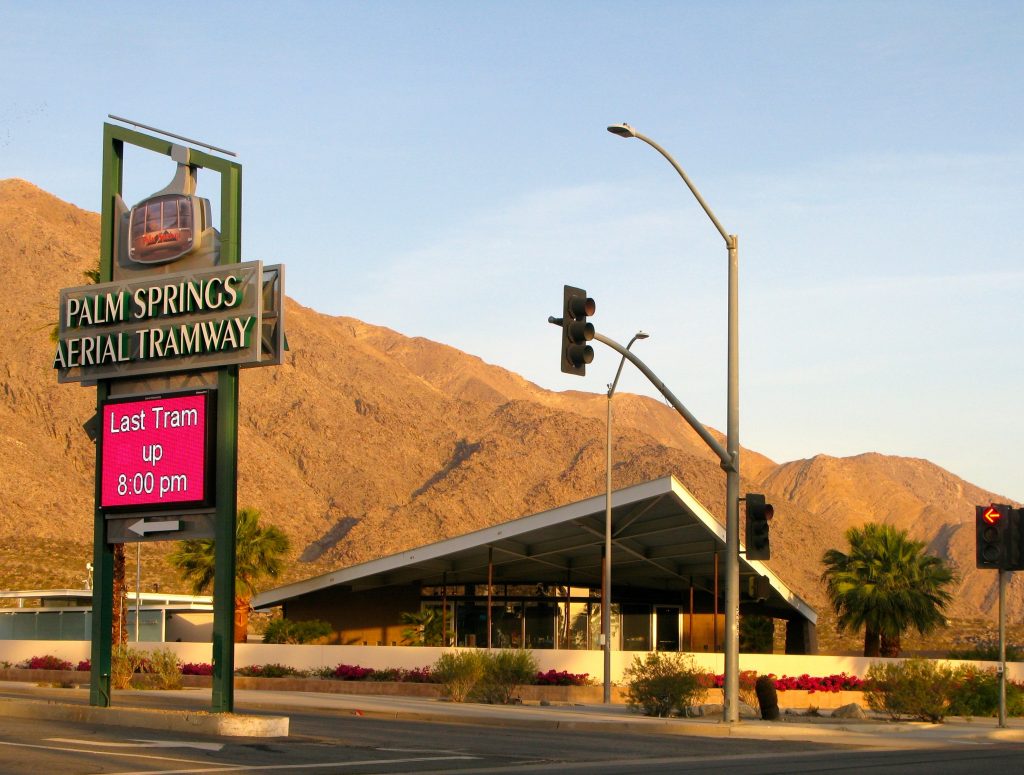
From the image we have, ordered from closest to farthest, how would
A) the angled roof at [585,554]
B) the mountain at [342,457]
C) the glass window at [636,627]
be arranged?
the angled roof at [585,554] < the glass window at [636,627] < the mountain at [342,457]

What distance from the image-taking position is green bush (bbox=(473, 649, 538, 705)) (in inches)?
1443

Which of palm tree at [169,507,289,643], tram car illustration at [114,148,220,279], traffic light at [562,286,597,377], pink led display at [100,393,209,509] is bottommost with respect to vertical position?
palm tree at [169,507,289,643]

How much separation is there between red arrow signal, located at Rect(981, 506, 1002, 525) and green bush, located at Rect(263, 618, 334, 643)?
2965 centimetres

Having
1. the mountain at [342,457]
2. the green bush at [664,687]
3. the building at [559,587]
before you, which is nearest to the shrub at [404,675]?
the building at [559,587]

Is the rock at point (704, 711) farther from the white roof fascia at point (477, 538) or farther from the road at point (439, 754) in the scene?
the white roof fascia at point (477, 538)

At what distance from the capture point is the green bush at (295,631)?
168ft

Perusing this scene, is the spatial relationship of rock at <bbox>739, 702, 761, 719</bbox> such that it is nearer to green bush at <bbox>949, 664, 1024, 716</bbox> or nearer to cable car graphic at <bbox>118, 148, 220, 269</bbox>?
green bush at <bbox>949, 664, 1024, 716</bbox>

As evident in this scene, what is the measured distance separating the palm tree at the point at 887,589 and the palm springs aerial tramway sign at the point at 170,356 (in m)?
35.3

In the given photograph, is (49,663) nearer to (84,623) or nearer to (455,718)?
(84,623)

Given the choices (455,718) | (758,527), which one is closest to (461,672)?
(455,718)

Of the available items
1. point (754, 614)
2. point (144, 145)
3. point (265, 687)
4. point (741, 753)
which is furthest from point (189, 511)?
point (754, 614)

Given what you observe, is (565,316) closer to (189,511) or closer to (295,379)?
(189,511)

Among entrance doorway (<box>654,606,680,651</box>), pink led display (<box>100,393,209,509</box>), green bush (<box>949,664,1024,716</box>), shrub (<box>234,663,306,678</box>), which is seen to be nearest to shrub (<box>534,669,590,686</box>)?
shrub (<box>234,663,306,678</box>)

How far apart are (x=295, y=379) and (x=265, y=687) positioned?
135 meters
